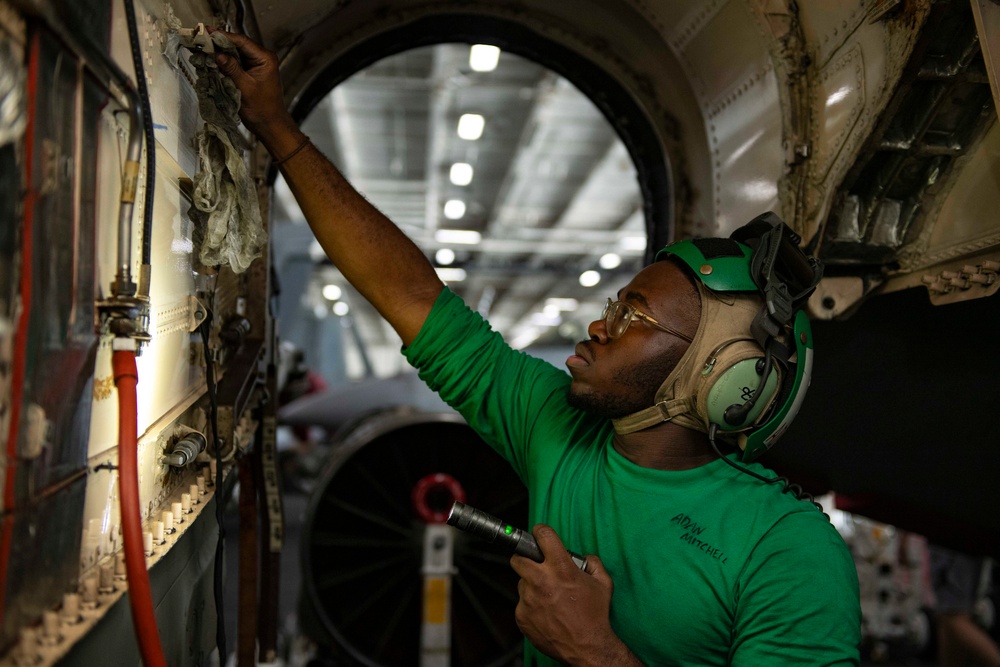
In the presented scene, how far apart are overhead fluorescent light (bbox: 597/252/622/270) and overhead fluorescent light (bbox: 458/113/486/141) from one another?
6.39 metres

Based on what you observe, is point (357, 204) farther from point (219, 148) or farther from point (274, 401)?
point (274, 401)

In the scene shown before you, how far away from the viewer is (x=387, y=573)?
365 cm

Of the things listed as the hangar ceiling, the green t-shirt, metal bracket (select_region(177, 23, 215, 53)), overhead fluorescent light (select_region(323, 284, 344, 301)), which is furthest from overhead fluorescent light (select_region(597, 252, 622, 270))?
metal bracket (select_region(177, 23, 215, 53))

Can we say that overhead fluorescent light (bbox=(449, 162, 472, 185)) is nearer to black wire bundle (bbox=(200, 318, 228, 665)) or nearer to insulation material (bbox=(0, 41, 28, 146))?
black wire bundle (bbox=(200, 318, 228, 665))

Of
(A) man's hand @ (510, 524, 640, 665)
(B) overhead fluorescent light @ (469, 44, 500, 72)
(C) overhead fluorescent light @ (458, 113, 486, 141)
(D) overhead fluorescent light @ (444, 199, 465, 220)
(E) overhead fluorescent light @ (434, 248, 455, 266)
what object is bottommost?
(A) man's hand @ (510, 524, 640, 665)

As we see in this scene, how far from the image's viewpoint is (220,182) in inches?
56.6

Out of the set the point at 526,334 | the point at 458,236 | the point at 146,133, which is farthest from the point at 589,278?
the point at 146,133

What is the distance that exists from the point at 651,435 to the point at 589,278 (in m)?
14.0

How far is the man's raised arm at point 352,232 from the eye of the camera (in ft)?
5.28

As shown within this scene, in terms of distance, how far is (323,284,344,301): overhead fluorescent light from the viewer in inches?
696

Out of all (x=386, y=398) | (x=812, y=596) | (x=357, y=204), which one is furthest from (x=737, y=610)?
(x=386, y=398)

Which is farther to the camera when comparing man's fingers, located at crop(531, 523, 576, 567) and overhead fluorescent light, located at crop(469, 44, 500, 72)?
overhead fluorescent light, located at crop(469, 44, 500, 72)

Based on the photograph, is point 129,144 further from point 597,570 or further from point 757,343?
point 757,343

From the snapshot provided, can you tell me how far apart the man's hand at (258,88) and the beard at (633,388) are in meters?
0.92
